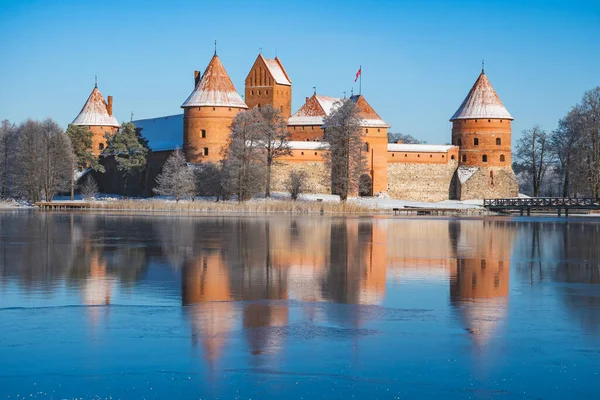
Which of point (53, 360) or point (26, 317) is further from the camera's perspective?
point (26, 317)

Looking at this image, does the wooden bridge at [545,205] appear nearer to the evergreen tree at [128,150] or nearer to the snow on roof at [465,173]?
the snow on roof at [465,173]

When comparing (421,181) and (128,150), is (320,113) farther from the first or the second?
(128,150)

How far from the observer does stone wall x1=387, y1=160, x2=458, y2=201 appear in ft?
155

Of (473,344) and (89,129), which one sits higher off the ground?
(89,129)

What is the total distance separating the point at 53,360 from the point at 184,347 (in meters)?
1.05

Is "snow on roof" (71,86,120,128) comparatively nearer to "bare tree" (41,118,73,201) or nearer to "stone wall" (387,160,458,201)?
"bare tree" (41,118,73,201)

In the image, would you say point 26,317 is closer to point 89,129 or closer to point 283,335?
point 283,335

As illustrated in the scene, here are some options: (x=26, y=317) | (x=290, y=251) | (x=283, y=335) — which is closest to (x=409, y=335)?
(x=283, y=335)

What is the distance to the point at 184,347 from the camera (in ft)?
22.7

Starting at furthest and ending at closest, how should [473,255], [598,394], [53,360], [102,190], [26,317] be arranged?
[102,190]
[473,255]
[26,317]
[53,360]
[598,394]

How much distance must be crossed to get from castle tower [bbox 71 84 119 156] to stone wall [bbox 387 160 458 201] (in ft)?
61.1

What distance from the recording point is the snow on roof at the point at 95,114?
53.5 meters

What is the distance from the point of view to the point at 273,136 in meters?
40.6

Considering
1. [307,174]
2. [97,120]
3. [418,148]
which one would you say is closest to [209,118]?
[307,174]
